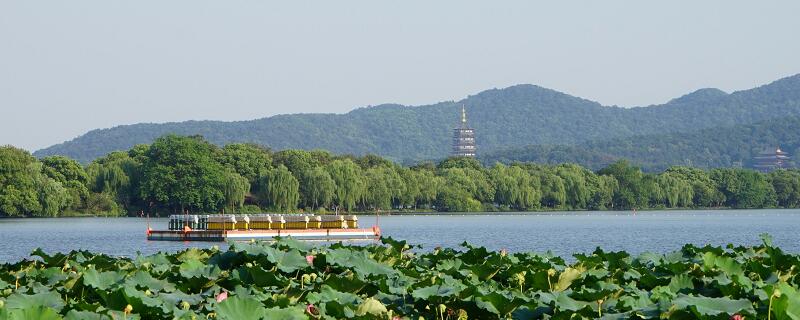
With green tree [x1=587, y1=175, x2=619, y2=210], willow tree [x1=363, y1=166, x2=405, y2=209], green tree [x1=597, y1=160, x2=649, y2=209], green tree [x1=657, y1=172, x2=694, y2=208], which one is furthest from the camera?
green tree [x1=657, y1=172, x2=694, y2=208]

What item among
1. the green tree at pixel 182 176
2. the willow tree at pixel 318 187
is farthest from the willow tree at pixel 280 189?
the green tree at pixel 182 176

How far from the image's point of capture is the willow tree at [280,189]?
97250 millimetres

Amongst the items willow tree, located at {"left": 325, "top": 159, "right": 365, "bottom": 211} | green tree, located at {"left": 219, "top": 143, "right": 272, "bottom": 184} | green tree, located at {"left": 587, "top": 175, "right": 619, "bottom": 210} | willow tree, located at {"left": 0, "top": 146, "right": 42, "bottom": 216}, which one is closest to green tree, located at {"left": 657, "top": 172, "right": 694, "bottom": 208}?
green tree, located at {"left": 587, "top": 175, "right": 619, "bottom": 210}

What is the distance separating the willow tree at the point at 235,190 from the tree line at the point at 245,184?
0.08 m

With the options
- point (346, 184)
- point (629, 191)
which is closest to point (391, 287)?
point (346, 184)

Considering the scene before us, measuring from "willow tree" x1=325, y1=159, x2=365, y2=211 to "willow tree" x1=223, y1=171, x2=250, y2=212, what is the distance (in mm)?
7074

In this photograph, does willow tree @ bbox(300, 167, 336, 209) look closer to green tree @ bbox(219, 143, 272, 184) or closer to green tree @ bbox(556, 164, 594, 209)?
green tree @ bbox(219, 143, 272, 184)

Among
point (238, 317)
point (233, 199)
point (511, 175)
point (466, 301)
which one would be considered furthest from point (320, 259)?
point (511, 175)

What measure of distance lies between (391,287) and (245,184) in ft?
296

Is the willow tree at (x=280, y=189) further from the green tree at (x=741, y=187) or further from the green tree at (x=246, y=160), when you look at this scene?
the green tree at (x=741, y=187)

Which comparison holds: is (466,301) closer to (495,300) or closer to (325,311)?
(495,300)

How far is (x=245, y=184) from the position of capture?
9981cm

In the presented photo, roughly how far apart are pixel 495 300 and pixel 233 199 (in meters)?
91.0

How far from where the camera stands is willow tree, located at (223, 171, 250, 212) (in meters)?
98.8
